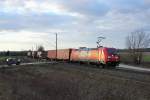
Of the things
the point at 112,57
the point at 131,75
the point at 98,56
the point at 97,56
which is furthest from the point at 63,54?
the point at 131,75

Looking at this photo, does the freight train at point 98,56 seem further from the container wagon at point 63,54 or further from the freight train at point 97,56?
the container wagon at point 63,54

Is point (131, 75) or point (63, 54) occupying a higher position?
point (63, 54)

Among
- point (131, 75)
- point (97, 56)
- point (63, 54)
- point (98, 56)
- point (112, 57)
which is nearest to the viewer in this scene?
point (131, 75)

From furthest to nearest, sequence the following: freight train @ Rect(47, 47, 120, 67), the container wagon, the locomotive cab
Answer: the container wagon, freight train @ Rect(47, 47, 120, 67), the locomotive cab

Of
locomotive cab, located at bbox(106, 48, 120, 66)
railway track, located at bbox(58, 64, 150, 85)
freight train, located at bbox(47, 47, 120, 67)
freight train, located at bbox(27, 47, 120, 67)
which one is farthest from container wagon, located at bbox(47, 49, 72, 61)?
railway track, located at bbox(58, 64, 150, 85)

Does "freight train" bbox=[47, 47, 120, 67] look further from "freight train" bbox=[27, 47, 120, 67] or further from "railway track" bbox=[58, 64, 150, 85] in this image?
"railway track" bbox=[58, 64, 150, 85]

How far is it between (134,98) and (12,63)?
68589 mm

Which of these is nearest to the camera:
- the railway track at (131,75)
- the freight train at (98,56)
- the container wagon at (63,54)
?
the railway track at (131,75)

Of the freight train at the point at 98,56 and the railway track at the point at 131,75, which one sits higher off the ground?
the freight train at the point at 98,56

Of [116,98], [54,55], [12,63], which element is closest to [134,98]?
[116,98]

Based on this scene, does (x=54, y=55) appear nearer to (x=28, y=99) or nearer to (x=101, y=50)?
(x=101, y=50)

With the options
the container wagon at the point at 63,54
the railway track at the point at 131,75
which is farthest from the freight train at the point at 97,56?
the railway track at the point at 131,75

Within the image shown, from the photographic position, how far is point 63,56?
3280 inches

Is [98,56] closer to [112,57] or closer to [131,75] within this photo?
[112,57]
